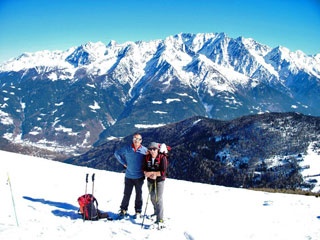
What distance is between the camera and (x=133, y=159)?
1327cm

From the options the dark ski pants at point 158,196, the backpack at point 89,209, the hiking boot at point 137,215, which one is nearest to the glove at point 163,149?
the dark ski pants at point 158,196

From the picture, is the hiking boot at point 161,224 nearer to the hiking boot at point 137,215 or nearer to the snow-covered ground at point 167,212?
the snow-covered ground at point 167,212

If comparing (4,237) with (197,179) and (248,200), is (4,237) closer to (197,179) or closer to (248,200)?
(248,200)

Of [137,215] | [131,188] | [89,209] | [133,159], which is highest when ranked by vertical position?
[133,159]

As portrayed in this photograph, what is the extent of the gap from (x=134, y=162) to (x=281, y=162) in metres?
189

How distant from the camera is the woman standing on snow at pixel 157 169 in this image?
40.4 ft

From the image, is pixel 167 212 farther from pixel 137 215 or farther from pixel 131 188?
pixel 131 188

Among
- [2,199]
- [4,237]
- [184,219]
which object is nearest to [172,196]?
[184,219]

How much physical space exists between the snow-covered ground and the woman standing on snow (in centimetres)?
112

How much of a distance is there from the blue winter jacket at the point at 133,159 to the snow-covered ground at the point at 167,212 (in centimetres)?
233

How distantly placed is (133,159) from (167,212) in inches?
173

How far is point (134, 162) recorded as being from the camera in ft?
43.6

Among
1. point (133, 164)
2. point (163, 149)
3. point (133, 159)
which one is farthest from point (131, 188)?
point (163, 149)

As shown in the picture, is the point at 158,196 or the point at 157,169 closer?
the point at 157,169
